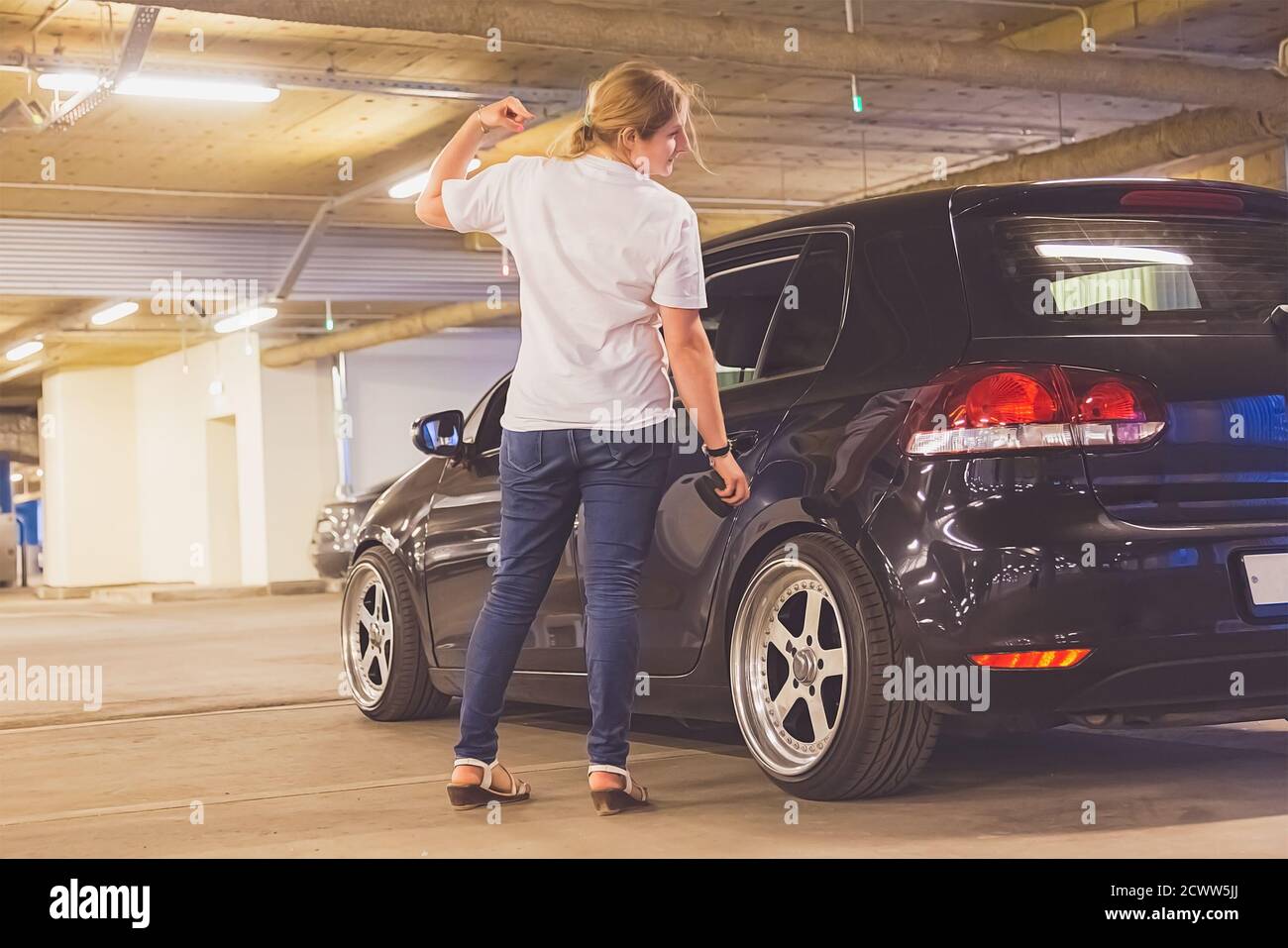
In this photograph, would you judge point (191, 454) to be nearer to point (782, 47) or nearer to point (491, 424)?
point (782, 47)

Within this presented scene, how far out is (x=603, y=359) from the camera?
12.9 feet

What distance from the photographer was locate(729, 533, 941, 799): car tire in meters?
3.79

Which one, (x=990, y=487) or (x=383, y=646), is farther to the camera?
(x=383, y=646)

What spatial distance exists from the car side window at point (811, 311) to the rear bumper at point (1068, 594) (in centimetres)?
63

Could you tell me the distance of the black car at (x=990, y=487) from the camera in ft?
11.9

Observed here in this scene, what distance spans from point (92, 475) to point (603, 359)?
26818mm

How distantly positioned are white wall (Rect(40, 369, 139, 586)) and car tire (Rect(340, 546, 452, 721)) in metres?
24.2

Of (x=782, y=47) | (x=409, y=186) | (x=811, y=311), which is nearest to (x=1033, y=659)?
(x=811, y=311)

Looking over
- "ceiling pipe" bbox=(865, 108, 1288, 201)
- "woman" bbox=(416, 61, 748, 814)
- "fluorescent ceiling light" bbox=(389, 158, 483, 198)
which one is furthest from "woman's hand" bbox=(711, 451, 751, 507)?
"fluorescent ceiling light" bbox=(389, 158, 483, 198)

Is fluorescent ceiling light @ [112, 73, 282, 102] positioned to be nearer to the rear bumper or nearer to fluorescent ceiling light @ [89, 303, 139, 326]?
the rear bumper
